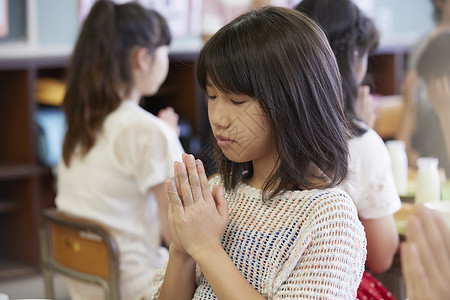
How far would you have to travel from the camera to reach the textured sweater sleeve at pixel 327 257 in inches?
38.9

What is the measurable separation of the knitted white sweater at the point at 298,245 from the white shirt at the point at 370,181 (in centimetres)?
53

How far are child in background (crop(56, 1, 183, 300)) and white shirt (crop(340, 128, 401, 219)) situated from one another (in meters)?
0.55

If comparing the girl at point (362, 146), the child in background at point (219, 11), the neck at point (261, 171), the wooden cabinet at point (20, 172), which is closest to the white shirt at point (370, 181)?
the girl at point (362, 146)

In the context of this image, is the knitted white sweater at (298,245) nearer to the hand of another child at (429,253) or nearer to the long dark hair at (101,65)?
the hand of another child at (429,253)

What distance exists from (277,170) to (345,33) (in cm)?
70

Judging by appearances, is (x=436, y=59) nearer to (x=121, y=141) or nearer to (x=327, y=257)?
(x=121, y=141)

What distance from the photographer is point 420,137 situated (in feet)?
9.31

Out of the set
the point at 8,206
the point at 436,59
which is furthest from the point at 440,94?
the point at 8,206

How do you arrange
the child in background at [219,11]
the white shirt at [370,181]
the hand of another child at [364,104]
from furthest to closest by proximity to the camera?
the child in background at [219,11]
the hand of another child at [364,104]
the white shirt at [370,181]

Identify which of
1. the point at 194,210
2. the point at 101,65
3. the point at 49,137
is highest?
the point at 194,210

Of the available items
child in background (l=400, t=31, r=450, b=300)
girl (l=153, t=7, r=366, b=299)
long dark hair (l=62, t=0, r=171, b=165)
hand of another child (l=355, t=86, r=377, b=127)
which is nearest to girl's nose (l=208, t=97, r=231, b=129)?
girl (l=153, t=7, r=366, b=299)

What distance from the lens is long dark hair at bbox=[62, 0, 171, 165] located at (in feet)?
6.64

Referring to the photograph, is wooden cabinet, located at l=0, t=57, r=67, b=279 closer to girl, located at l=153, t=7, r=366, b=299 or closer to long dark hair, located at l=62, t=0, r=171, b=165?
long dark hair, located at l=62, t=0, r=171, b=165

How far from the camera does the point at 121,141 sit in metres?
1.97
